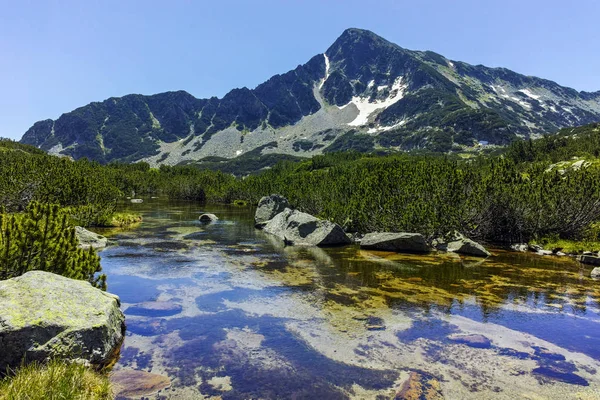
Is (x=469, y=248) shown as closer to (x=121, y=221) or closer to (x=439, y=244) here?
(x=439, y=244)

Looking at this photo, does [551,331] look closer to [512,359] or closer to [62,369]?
[512,359]

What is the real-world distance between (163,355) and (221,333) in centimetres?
263

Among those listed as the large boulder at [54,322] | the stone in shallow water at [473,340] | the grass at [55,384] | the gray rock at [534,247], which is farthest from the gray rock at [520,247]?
the grass at [55,384]

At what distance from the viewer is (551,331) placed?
15.3m

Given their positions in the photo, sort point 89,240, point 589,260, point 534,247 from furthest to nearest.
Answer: point 534,247 < point 89,240 < point 589,260

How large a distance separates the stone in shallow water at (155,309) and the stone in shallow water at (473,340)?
1165 cm

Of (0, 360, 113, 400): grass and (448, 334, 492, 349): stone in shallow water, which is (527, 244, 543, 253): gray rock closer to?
(448, 334, 492, 349): stone in shallow water

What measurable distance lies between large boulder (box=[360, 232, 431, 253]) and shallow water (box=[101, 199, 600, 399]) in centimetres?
492

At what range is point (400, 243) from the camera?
3366 cm

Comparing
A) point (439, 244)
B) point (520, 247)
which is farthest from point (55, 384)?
point (520, 247)

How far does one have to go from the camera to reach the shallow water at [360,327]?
10.8 metres

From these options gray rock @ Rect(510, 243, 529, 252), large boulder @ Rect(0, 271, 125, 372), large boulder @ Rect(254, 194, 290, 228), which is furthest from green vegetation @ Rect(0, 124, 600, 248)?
large boulder @ Rect(0, 271, 125, 372)

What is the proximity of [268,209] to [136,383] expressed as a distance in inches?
1872

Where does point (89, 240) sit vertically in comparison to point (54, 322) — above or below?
below
